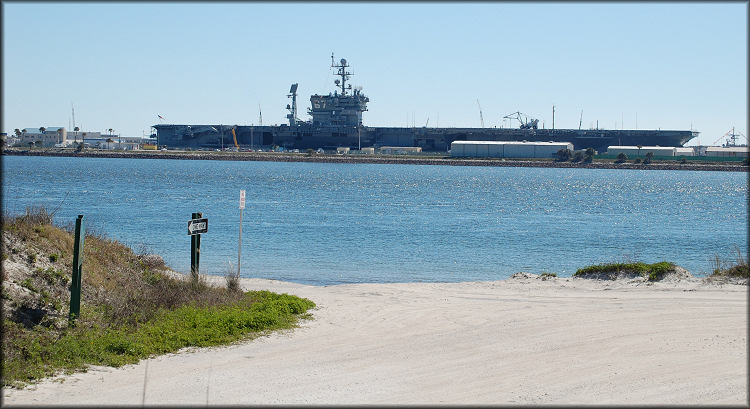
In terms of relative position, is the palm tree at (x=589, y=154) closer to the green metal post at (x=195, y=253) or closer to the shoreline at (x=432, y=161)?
the shoreline at (x=432, y=161)

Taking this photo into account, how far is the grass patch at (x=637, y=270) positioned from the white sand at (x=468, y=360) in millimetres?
1995

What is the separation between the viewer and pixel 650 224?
125ft

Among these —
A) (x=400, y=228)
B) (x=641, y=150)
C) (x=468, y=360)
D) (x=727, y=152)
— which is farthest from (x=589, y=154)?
(x=468, y=360)

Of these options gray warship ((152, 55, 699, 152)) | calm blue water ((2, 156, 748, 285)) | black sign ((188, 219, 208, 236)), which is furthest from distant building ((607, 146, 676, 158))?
black sign ((188, 219, 208, 236))

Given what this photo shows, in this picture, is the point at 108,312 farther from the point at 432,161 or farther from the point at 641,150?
the point at 641,150

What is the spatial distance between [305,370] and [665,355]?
4727 millimetres

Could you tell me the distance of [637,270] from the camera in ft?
55.3

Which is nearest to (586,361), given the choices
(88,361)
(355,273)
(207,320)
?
(207,320)

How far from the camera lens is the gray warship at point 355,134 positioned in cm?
11550

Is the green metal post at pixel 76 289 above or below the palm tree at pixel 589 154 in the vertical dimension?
below

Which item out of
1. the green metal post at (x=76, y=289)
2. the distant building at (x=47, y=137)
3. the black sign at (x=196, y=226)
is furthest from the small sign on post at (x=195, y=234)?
the distant building at (x=47, y=137)

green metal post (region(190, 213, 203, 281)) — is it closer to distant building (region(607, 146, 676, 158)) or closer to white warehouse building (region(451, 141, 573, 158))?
white warehouse building (region(451, 141, 573, 158))

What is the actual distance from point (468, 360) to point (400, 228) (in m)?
23.6

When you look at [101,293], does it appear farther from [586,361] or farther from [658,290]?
[658,290]
